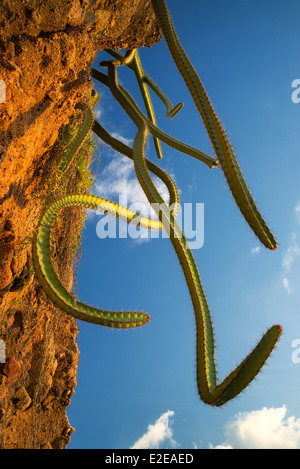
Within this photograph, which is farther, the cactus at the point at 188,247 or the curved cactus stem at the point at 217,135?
the curved cactus stem at the point at 217,135

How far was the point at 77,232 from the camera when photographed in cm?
334

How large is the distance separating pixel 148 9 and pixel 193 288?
2220mm

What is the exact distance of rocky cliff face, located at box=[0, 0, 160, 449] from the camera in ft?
5.57

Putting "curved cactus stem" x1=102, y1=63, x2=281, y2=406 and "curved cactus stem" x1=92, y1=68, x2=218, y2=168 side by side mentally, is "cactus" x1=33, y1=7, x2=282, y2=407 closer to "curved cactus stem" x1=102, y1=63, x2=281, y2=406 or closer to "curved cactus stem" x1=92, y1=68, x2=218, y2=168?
"curved cactus stem" x1=102, y1=63, x2=281, y2=406

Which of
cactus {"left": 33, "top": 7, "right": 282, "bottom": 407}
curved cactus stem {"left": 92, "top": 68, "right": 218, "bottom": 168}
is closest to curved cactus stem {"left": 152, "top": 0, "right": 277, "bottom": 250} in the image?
cactus {"left": 33, "top": 7, "right": 282, "bottom": 407}

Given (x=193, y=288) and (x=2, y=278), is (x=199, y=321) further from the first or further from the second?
(x=2, y=278)

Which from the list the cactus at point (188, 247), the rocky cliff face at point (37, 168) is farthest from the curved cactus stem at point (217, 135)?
the rocky cliff face at point (37, 168)

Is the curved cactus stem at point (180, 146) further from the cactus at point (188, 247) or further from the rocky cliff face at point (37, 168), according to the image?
the rocky cliff face at point (37, 168)

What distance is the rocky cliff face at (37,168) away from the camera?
66.9 inches

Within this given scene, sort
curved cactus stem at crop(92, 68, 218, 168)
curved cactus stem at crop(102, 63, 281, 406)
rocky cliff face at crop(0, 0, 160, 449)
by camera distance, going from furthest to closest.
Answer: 1. curved cactus stem at crop(92, 68, 218, 168)
2. rocky cliff face at crop(0, 0, 160, 449)
3. curved cactus stem at crop(102, 63, 281, 406)

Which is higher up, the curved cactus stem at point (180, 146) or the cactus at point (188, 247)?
the curved cactus stem at point (180, 146)

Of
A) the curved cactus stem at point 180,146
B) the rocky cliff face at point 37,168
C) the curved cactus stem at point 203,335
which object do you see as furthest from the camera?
the curved cactus stem at point 180,146

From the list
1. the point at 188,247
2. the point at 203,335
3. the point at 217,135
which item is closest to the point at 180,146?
the point at 217,135
